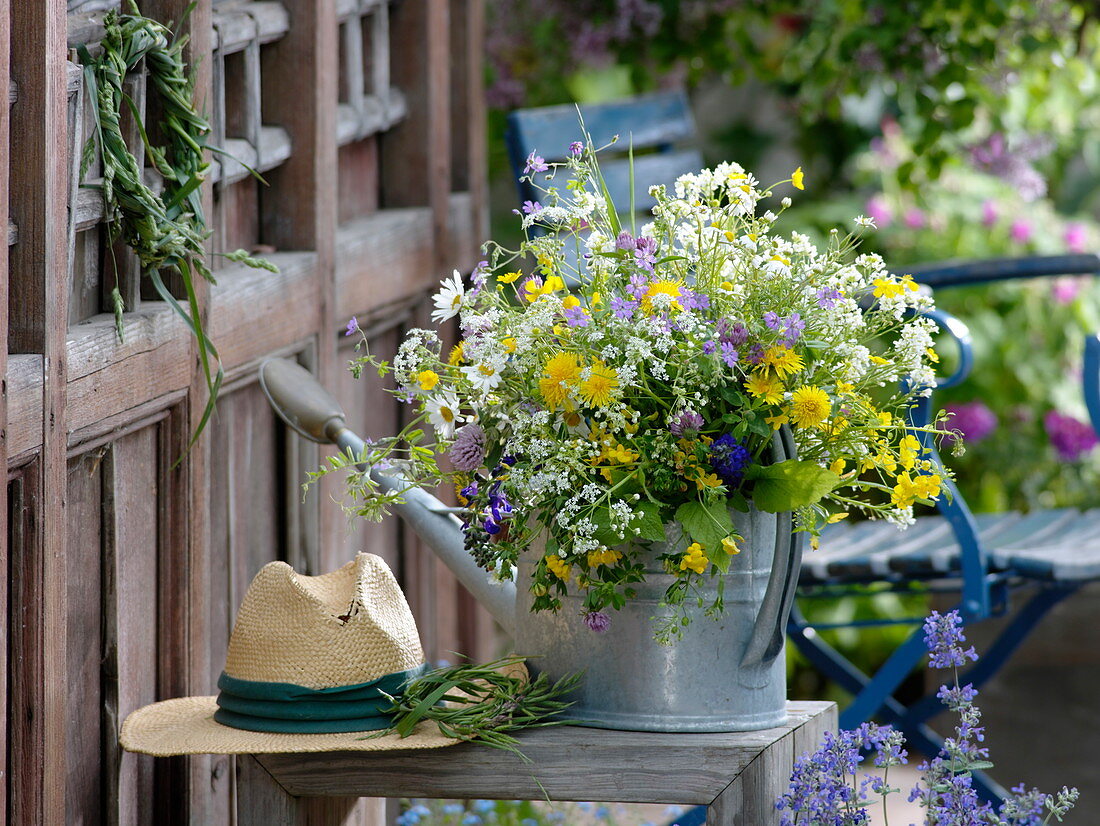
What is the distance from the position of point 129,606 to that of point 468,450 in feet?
1.53

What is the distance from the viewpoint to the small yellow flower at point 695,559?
1236 millimetres

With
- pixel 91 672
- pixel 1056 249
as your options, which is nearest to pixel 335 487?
pixel 91 672

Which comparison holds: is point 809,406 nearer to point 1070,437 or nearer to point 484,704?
point 484,704

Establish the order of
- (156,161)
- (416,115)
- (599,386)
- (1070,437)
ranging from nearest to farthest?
(599,386)
(156,161)
(416,115)
(1070,437)

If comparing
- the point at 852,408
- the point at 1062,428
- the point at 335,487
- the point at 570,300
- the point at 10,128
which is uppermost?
the point at 10,128

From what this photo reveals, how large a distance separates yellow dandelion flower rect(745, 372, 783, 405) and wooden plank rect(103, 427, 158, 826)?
2.23ft

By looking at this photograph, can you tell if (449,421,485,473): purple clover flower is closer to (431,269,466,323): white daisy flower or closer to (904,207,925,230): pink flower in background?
(431,269,466,323): white daisy flower

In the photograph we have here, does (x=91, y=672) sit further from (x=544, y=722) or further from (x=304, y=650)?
(x=544, y=722)

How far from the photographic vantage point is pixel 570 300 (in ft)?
4.17

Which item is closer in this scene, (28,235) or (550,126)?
(28,235)

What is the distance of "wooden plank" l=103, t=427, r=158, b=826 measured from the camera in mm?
1450

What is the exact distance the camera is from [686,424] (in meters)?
1.24

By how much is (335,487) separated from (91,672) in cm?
82

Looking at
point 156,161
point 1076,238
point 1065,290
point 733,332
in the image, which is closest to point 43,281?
point 156,161
